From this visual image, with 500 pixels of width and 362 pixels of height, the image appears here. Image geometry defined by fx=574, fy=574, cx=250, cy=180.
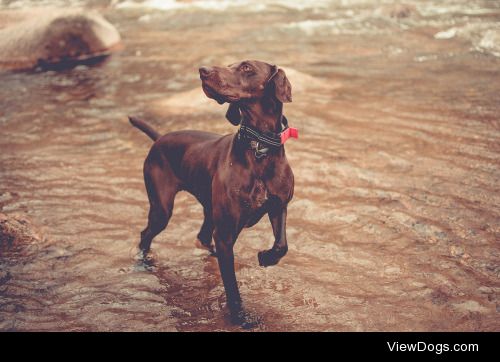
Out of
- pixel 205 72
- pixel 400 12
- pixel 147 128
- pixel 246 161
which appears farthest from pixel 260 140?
pixel 400 12

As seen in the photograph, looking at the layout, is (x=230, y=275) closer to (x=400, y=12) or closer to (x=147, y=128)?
(x=147, y=128)

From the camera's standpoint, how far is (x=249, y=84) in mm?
A: 3695

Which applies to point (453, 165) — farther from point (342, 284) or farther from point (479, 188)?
point (342, 284)

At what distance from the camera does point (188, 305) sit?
442cm

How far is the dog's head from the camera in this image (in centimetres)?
359

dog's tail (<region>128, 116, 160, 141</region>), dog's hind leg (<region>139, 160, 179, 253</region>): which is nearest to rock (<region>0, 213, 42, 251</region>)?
dog's hind leg (<region>139, 160, 179, 253</region>)

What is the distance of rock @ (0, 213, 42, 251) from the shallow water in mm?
95

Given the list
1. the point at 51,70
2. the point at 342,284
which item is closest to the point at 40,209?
the point at 342,284

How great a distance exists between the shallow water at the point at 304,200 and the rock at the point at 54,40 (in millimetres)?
1036

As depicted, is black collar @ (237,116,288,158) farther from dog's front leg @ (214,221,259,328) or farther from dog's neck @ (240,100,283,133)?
dog's front leg @ (214,221,259,328)

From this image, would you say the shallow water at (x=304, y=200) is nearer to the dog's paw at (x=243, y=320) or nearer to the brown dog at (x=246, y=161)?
the dog's paw at (x=243, y=320)

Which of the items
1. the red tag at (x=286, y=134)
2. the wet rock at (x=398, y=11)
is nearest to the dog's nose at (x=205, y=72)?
the red tag at (x=286, y=134)

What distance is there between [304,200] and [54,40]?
9587 millimetres
